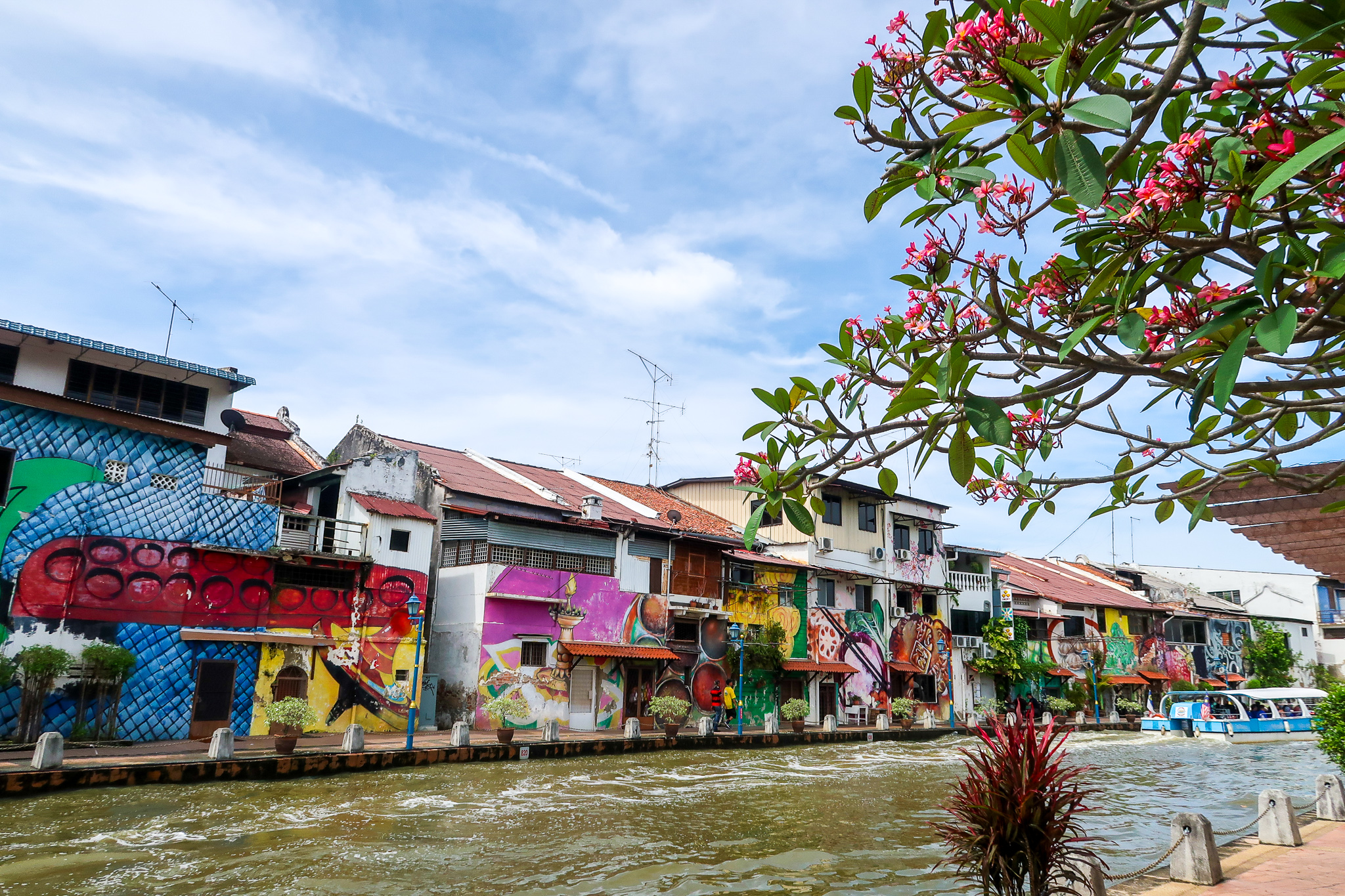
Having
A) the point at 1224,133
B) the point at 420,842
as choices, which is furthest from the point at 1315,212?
the point at 420,842

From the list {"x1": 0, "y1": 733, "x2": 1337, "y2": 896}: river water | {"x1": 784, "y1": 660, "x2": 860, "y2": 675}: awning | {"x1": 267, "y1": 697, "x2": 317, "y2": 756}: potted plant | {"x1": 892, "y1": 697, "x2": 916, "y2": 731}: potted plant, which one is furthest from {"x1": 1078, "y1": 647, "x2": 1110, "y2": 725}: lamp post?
{"x1": 267, "y1": 697, "x2": 317, "y2": 756}: potted plant

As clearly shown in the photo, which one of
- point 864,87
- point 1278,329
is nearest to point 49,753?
point 864,87

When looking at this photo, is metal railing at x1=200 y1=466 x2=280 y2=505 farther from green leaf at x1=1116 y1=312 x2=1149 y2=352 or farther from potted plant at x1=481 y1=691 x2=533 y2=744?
green leaf at x1=1116 y1=312 x2=1149 y2=352

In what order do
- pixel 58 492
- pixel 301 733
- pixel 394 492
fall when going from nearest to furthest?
pixel 58 492 < pixel 301 733 < pixel 394 492

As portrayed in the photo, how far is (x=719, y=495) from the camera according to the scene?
3697 centimetres

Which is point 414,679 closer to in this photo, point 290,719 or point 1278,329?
point 290,719

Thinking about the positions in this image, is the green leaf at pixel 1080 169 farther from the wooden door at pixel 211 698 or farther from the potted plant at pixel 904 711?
the potted plant at pixel 904 711

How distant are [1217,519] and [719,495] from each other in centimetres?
2871

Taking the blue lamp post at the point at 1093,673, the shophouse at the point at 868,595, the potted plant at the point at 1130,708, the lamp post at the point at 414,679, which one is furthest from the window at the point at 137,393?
the potted plant at the point at 1130,708

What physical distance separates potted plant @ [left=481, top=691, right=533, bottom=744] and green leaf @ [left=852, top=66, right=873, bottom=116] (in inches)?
746

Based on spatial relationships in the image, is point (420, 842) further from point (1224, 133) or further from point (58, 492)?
point (58, 492)

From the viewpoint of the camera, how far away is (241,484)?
23.7m

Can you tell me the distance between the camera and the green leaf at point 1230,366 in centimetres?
297

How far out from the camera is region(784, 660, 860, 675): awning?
31.4 metres
